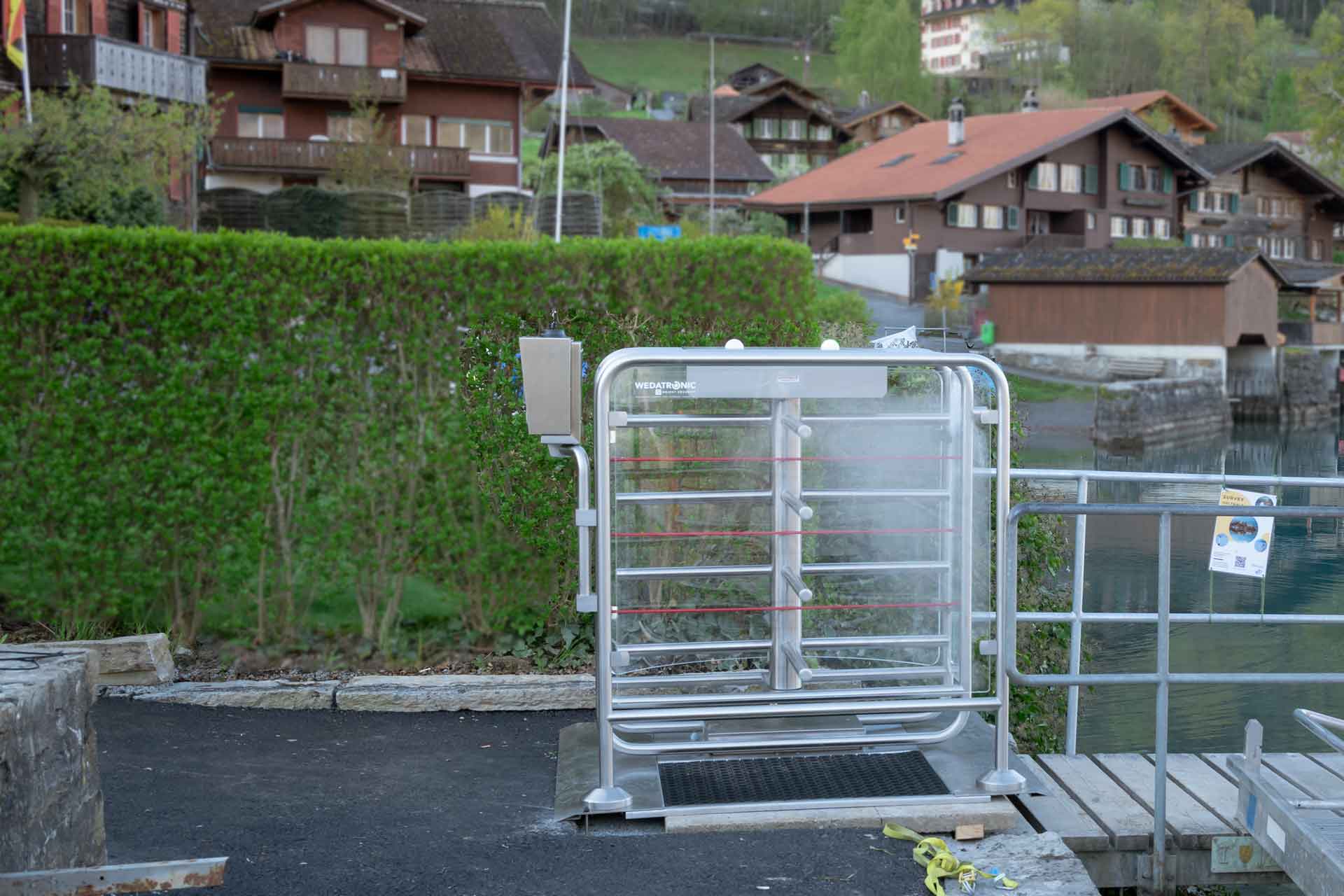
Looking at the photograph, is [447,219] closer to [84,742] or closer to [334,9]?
[334,9]

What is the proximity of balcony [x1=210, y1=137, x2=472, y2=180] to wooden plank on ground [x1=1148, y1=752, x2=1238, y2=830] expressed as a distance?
43.8m

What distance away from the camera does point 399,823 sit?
6.36m

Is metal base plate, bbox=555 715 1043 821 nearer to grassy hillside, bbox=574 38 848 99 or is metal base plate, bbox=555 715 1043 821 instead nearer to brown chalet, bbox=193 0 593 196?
brown chalet, bbox=193 0 593 196

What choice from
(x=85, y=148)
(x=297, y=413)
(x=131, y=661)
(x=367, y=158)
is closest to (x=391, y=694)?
(x=131, y=661)

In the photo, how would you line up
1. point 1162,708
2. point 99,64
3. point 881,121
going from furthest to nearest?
point 881,121 < point 99,64 < point 1162,708

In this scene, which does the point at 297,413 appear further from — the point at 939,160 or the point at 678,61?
the point at 678,61

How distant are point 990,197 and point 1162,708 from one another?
5648 centimetres

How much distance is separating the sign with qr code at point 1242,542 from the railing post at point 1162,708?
111cm

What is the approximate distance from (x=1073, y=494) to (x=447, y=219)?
1262 inches

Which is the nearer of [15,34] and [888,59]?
[15,34]

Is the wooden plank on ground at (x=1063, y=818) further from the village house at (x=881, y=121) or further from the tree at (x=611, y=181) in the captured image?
the village house at (x=881, y=121)

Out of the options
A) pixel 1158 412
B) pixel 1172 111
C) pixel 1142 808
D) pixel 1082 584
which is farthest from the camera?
pixel 1172 111

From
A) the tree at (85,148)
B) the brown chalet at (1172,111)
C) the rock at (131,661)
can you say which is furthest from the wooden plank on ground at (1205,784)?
the brown chalet at (1172,111)

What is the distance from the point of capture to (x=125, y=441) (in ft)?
28.4
